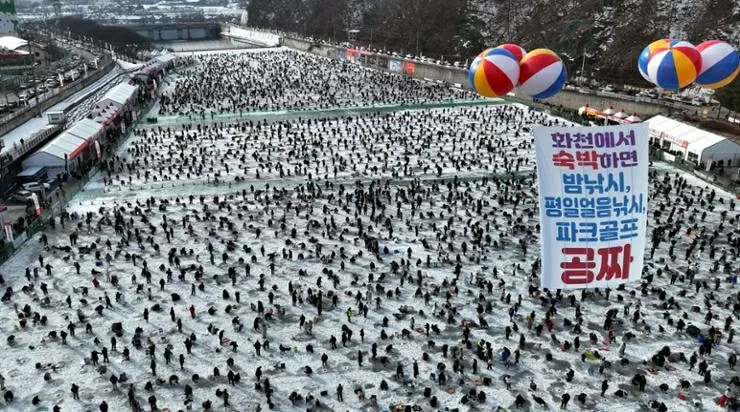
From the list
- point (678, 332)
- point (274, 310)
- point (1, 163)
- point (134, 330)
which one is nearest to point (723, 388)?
point (678, 332)

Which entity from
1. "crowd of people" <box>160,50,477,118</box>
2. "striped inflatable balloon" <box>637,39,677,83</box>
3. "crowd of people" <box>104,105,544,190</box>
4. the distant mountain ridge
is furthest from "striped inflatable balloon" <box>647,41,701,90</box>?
the distant mountain ridge

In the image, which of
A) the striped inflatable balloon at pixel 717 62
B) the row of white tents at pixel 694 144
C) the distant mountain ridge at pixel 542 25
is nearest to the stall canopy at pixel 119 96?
the row of white tents at pixel 694 144

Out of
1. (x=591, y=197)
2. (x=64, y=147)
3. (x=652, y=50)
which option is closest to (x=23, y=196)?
(x=64, y=147)

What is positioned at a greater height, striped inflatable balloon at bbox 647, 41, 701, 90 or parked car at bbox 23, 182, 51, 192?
striped inflatable balloon at bbox 647, 41, 701, 90

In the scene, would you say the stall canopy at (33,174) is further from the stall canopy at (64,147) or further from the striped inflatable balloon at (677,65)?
the striped inflatable balloon at (677,65)

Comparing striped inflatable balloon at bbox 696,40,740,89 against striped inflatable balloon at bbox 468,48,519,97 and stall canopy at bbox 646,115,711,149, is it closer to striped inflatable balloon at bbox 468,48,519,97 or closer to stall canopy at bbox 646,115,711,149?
striped inflatable balloon at bbox 468,48,519,97

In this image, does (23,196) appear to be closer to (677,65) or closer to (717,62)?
(677,65)

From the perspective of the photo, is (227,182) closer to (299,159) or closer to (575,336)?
(299,159)
